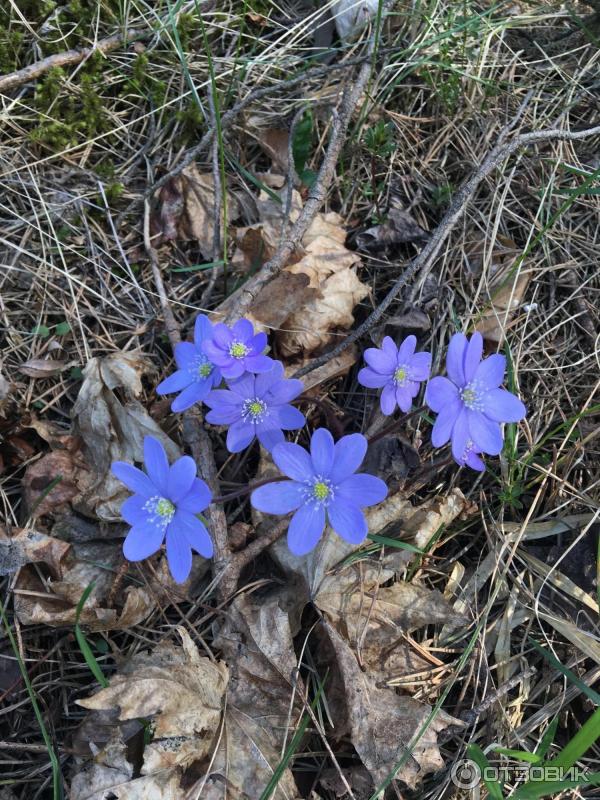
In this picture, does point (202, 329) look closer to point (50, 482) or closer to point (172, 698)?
point (50, 482)

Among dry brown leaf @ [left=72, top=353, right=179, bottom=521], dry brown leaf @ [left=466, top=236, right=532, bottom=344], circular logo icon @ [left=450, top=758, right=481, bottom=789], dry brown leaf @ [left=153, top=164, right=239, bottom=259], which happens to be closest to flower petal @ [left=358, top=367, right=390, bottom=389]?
dry brown leaf @ [left=466, top=236, right=532, bottom=344]

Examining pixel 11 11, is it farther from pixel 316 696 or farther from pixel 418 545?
pixel 316 696

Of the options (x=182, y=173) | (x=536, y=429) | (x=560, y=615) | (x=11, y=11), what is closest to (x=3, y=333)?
(x=182, y=173)

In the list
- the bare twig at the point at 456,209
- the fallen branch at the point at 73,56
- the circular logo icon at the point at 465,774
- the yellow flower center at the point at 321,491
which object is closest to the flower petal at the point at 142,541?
the yellow flower center at the point at 321,491

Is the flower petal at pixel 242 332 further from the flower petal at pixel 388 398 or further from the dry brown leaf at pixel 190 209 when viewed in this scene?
the dry brown leaf at pixel 190 209

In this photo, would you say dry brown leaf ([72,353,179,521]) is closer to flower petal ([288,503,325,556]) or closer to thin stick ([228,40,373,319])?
thin stick ([228,40,373,319])

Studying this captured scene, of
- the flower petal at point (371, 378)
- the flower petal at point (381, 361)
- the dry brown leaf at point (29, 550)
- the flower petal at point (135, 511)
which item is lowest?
the dry brown leaf at point (29, 550)
